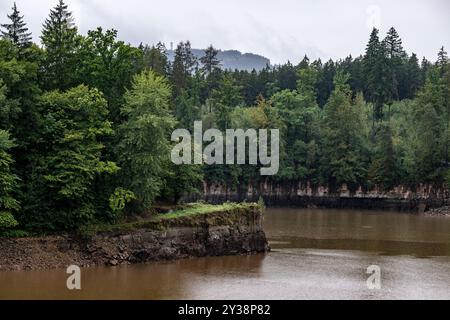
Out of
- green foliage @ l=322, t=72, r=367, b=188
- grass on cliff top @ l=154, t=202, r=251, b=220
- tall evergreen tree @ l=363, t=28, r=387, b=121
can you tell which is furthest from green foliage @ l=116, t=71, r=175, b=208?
tall evergreen tree @ l=363, t=28, r=387, b=121

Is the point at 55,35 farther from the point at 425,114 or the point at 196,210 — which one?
the point at 425,114

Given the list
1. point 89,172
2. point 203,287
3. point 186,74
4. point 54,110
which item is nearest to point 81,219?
point 89,172

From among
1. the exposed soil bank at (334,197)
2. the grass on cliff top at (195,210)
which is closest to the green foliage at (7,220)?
the grass on cliff top at (195,210)

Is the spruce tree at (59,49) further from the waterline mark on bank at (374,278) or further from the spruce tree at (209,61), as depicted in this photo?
the spruce tree at (209,61)

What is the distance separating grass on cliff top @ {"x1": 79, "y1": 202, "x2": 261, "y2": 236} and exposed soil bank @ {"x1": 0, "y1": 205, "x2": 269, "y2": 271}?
0.07 m

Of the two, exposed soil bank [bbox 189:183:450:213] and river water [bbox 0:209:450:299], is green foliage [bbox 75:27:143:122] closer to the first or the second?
river water [bbox 0:209:450:299]

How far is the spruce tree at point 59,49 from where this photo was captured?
42553 millimetres

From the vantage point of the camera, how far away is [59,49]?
1681 inches

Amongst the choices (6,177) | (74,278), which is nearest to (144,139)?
(6,177)

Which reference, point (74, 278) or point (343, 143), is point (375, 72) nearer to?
point (343, 143)

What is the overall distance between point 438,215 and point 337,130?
20968 millimetres

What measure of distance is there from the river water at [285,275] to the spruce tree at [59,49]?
13352 millimetres

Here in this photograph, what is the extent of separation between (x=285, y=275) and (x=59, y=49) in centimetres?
2060

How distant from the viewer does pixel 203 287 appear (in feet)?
110
